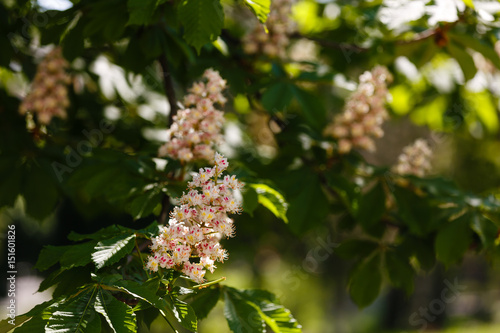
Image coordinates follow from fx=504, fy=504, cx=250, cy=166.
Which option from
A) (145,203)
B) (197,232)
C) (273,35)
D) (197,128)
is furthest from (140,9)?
(273,35)

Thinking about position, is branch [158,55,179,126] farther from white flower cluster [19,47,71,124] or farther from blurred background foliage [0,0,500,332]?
white flower cluster [19,47,71,124]

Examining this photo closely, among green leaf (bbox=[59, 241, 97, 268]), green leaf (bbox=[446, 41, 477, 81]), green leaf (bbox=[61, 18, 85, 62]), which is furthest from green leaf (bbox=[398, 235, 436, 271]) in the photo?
green leaf (bbox=[61, 18, 85, 62])

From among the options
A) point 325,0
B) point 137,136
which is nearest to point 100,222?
point 137,136

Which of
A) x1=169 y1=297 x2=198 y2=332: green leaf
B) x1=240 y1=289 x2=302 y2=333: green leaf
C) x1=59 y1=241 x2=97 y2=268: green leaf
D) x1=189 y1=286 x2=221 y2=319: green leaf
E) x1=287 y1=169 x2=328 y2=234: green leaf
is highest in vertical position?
x1=59 y1=241 x2=97 y2=268: green leaf

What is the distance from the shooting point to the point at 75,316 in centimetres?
112

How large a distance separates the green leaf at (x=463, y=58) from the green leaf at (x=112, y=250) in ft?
6.02

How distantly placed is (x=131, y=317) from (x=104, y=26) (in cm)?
126

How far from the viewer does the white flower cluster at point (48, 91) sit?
98.3 inches

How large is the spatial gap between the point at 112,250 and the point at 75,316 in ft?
0.63

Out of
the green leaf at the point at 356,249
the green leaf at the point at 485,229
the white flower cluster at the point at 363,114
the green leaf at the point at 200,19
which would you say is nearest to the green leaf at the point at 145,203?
the green leaf at the point at 200,19

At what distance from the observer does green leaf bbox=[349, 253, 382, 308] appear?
2270 millimetres

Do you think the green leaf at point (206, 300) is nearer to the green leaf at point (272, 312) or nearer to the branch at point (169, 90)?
the green leaf at point (272, 312)

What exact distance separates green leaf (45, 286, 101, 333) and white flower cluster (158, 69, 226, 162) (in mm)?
749

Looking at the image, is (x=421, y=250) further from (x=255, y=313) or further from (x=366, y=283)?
(x=255, y=313)
